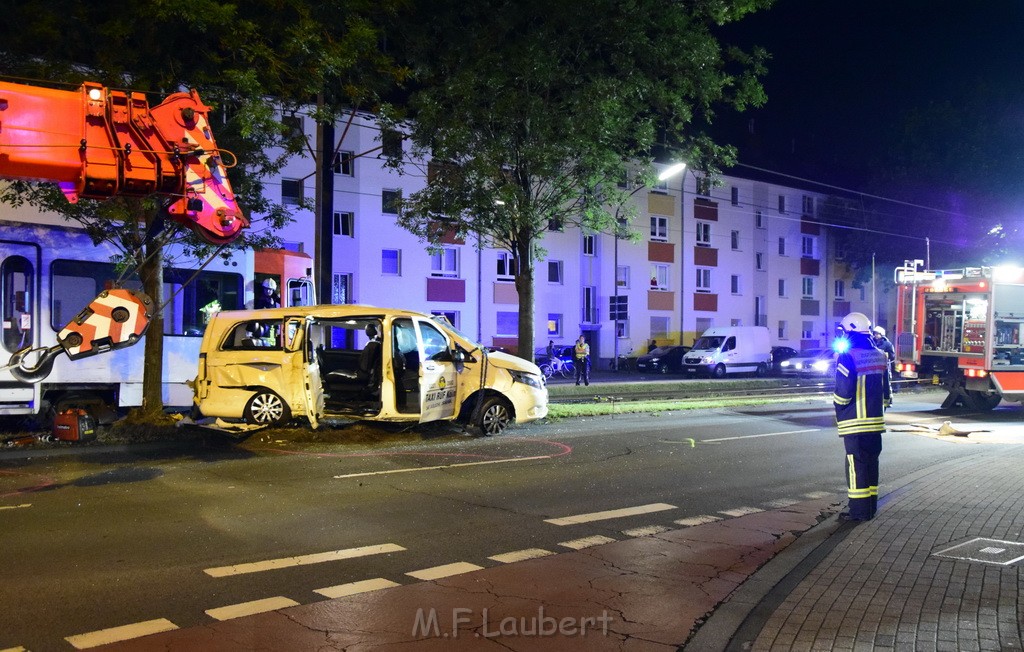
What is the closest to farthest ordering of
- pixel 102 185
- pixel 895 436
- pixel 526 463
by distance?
pixel 102 185, pixel 526 463, pixel 895 436

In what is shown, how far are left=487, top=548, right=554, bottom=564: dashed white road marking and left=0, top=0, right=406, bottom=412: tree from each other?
26.0ft

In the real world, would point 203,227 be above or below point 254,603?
above

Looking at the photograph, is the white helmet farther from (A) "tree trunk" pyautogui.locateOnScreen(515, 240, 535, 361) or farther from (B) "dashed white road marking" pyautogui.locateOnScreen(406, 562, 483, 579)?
(A) "tree trunk" pyautogui.locateOnScreen(515, 240, 535, 361)

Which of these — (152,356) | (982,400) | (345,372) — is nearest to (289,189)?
(152,356)

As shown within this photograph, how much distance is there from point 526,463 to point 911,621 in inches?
268

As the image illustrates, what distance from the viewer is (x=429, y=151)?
62.9ft

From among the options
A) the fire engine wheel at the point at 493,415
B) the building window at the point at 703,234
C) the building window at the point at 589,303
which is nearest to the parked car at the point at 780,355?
the building window at the point at 703,234

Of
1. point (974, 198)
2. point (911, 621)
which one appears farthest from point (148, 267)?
point (974, 198)

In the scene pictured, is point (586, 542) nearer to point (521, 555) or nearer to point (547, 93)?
point (521, 555)

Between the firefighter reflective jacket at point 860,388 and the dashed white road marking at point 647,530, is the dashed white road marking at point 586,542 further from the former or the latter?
the firefighter reflective jacket at point 860,388

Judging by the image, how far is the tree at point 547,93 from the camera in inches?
666

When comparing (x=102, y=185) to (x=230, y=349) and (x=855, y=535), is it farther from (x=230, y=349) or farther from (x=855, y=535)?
(x=855, y=535)

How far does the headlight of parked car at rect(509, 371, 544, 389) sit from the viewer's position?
1433 cm

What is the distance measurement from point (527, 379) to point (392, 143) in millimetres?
6137
